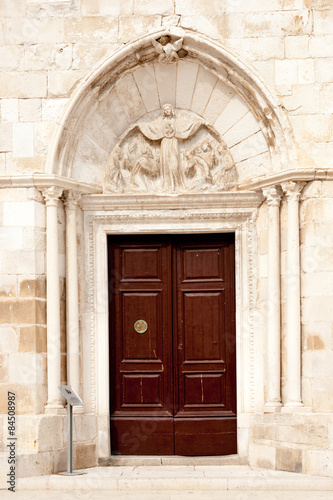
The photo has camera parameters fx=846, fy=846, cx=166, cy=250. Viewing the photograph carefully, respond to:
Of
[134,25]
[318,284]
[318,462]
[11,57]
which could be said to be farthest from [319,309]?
[11,57]

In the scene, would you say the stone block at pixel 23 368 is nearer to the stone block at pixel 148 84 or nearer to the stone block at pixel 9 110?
the stone block at pixel 9 110

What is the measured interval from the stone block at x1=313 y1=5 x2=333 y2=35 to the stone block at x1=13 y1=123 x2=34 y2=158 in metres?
2.89

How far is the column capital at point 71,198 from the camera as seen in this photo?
8.30 m

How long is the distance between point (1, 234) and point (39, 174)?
679mm

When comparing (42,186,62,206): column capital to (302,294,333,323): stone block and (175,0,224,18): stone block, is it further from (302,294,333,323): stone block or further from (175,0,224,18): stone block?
(302,294,333,323): stone block

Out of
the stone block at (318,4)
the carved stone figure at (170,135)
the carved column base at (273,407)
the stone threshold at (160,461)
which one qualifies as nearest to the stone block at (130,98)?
the carved stone figure at (170,135)

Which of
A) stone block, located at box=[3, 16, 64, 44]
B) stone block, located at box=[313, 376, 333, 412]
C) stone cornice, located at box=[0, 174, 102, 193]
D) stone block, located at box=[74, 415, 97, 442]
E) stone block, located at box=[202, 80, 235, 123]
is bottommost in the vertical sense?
stone block, located at box=[74, 415, 97, 442]

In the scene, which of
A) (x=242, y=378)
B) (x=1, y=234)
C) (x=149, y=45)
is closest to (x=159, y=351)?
(x=242, y=378)

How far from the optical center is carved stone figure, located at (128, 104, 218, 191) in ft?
28.0

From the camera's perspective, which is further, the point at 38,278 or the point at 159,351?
the point at 159,351

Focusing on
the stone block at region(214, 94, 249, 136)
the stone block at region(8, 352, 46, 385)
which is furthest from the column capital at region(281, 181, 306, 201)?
the stone block at region(8, 352, 46, 385)

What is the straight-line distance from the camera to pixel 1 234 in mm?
8094

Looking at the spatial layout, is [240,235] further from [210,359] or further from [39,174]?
[39,174]

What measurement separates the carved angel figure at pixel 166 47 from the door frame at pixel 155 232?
1.39 metres
